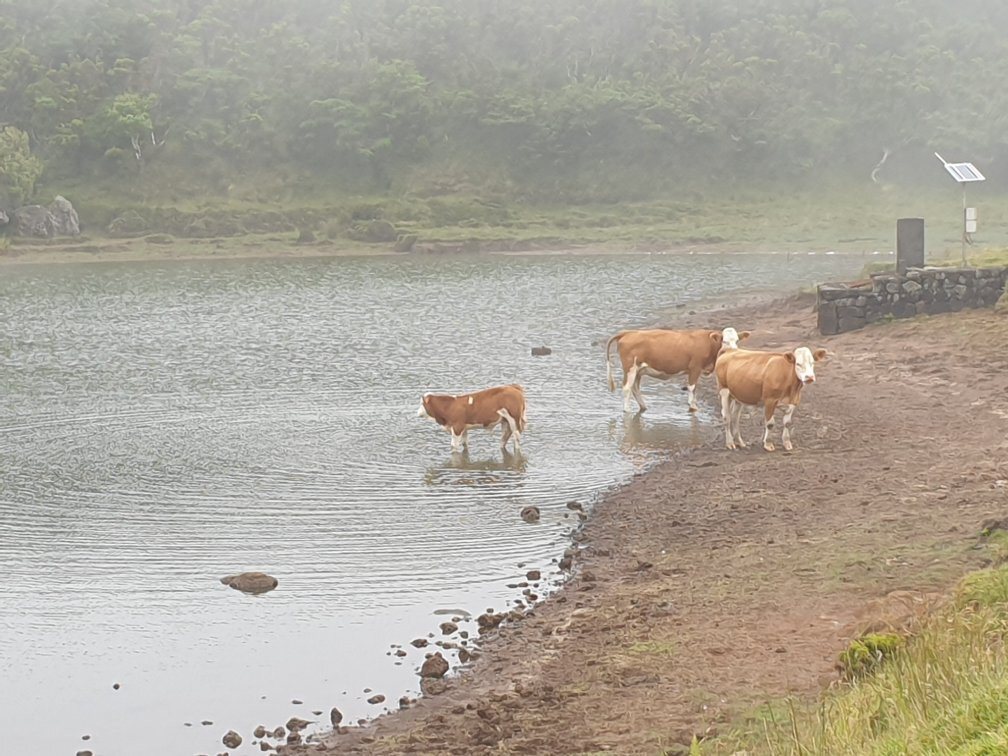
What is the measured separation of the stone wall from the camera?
25156mm

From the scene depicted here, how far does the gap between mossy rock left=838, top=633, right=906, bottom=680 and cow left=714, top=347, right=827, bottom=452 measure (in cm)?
813

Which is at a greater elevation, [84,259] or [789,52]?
[789,52]

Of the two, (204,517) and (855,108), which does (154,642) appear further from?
(855,108)

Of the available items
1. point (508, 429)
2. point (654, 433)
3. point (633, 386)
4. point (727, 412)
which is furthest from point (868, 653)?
point (633, 386)

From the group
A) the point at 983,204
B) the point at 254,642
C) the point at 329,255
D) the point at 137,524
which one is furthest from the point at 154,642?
the point at 983,204

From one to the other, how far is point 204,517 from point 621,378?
33.0 ft

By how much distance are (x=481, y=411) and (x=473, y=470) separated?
0.89 metres

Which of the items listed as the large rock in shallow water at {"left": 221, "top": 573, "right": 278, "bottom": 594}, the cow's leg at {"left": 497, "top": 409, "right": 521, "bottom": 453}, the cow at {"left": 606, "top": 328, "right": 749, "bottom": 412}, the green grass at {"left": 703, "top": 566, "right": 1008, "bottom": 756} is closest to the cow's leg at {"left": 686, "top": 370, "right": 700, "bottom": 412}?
the cow at {"left": 606, "top": 328, "right": 749, "bottom": 412}

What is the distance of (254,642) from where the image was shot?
37.1ft

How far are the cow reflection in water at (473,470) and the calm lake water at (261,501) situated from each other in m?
0.05

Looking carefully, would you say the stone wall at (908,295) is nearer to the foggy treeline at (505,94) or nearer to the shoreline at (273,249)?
the shoreline at (273,249)

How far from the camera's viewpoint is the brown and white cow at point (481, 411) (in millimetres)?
17641

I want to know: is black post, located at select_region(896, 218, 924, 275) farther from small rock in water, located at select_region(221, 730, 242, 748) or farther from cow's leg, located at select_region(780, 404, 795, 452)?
small rock in water, located at select_region(221, 730, 242, 748)

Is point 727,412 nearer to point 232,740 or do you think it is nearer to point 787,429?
point 787,429
